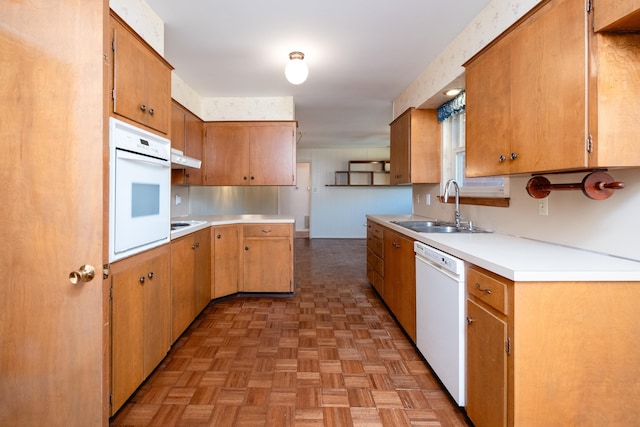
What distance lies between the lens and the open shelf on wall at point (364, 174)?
26.3 feet

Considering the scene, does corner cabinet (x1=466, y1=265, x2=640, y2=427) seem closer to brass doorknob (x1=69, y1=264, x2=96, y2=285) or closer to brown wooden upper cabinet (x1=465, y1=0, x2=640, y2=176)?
brown wooden upper cabinet (x1=465, y1=0, x2=640, y2=176)

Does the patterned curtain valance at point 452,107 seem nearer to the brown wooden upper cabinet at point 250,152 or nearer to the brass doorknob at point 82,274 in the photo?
the brown wooden upper cabinet at point 250,152

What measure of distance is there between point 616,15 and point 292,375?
219 centimetres

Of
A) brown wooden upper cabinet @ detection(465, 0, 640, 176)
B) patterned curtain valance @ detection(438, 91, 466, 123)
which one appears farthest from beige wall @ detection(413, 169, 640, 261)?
patterned curtain valance @ detection(438, 91, 466, 123)

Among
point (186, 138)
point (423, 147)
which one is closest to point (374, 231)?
point (423, 147)

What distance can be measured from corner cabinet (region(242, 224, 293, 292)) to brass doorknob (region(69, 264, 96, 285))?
245 centimetres

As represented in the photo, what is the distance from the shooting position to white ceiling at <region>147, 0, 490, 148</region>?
2166 millimetres

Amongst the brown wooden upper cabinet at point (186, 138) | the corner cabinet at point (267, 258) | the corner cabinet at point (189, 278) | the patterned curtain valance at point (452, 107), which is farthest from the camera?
the corner cabinet at point (267, 258)

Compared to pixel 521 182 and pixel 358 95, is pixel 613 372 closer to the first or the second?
pixel 521 182

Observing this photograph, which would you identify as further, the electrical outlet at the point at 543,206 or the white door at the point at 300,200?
the white door at the point at 300,200

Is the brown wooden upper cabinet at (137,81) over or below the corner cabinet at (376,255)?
over

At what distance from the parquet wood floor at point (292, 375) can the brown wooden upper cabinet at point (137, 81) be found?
1.48 metres

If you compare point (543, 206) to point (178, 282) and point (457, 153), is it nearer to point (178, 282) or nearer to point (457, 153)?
point (457, 153)

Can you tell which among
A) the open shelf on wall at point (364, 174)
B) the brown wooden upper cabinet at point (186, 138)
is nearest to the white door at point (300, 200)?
the open shelf on wall at point (364, 174)
